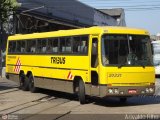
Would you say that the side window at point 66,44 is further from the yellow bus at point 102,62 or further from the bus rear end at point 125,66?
the bus rear end at point 125,66

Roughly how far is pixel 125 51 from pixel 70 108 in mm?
2657

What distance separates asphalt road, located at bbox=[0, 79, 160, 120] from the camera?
1472 centimetres

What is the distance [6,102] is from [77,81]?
9.16 feet

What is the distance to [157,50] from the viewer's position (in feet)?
132

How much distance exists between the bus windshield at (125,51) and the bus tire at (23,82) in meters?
7.53

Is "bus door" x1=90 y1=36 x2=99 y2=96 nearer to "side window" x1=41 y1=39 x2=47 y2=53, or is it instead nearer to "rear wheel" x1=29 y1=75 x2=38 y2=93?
"side window" x1=41 y1=39 x2=47 y2=53

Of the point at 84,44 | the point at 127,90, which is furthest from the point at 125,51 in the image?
the point at 84,44

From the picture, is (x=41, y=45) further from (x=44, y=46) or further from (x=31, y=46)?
(x=31, y=46)

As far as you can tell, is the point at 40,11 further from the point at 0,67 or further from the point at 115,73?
the point at 115,73

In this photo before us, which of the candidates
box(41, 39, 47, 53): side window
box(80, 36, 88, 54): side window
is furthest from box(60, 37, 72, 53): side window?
box(41, 39, 47, 53): side window

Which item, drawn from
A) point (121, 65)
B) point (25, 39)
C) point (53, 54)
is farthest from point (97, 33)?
point (25, 39)

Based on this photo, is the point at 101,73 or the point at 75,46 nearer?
the point at 101,73

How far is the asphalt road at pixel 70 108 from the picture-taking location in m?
14.7

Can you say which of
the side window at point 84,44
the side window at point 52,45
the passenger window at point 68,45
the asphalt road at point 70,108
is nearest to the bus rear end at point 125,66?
the asphalt road at point 70,108
